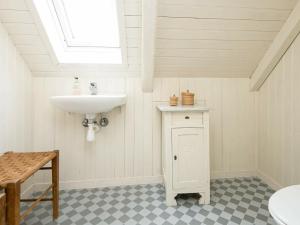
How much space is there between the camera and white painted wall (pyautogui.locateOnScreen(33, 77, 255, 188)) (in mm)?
1850

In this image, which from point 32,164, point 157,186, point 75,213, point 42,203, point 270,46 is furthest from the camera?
point 157,186

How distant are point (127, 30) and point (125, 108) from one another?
760mm

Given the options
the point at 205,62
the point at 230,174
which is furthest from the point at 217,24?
the point at 230,174

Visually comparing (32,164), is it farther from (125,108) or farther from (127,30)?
(127,30)

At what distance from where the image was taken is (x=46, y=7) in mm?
1439

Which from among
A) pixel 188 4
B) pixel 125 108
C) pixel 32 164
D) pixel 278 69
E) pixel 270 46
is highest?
pixel 188 4

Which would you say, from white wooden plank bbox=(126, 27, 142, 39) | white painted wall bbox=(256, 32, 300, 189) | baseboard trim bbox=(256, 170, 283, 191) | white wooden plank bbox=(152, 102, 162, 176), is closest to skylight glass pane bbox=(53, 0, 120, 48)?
white wooden plank bbox=(126, 27, 142, 39)

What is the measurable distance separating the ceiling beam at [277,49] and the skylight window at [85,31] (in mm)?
1379

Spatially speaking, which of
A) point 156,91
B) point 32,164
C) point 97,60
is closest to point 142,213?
point 32,164

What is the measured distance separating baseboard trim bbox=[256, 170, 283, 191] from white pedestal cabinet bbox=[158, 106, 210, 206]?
2.44ft

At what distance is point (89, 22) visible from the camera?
176 cm

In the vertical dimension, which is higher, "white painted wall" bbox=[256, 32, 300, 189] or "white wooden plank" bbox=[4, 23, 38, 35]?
"white wooden plank" bbox=[4, 23, 38, 35]

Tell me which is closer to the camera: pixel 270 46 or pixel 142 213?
pixel 142 213

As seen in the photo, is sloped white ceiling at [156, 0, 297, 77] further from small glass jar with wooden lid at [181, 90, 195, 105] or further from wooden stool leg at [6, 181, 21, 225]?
wooden stool leg at [6, 181, 21, 225]
